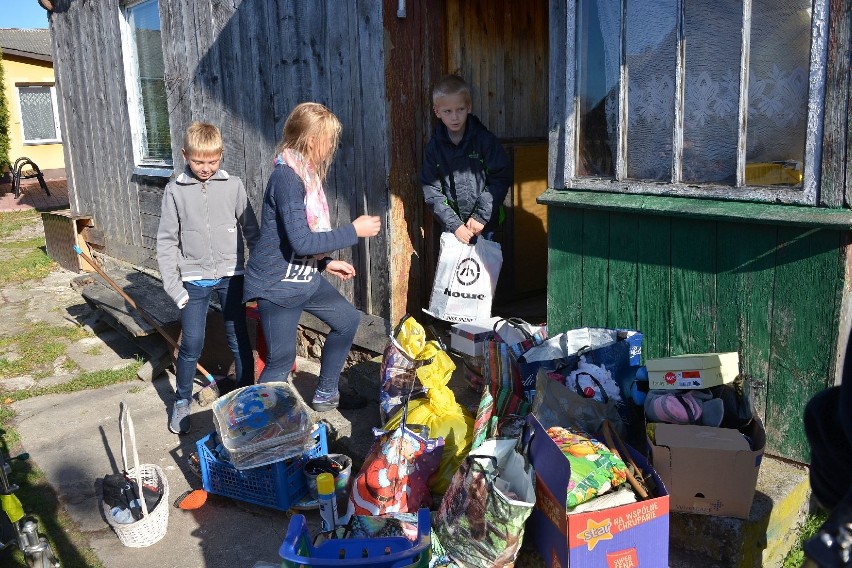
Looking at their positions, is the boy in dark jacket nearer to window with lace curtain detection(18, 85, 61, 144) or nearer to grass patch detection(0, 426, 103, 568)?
grass patch detection(0, 426, 103, 568)

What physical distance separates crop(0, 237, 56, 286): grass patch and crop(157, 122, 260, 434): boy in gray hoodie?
598 centimetres

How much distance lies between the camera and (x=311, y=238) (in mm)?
3973

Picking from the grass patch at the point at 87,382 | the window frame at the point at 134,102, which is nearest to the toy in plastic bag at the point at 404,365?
the grass patch at the point at 87,382

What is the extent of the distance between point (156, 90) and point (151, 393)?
3640mm

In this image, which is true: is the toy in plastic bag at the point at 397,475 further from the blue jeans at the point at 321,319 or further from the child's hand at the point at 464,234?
the child's hand at the point at 464,234

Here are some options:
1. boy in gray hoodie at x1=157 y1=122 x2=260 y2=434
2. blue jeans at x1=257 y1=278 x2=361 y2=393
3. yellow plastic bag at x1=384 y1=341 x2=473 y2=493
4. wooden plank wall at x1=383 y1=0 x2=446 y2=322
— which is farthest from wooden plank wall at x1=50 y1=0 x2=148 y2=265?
yellow plastic bag at x1=384 y1=341 x2=473 y2=493

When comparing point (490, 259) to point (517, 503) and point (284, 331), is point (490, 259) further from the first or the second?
point (517, 503)

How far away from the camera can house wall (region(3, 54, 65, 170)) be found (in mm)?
20062

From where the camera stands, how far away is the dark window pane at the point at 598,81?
12.4 feet

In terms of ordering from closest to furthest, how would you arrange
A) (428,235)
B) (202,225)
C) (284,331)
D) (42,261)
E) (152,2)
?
(284,331)
(202,225)
(428,235)
(152,2)
(42,261)

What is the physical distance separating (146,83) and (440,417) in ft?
19.3

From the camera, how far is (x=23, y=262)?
10.6 meters

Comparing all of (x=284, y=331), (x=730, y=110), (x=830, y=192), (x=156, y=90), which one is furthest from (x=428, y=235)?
(x=156, y=90)

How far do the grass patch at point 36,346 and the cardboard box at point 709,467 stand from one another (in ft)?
16.9
